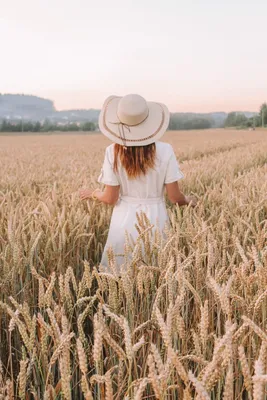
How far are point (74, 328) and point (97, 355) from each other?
0.97m

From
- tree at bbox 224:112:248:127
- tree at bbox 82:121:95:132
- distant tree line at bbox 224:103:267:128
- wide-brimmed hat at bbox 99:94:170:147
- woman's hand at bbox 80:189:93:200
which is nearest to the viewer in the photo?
wide-brimmed hat at bbox 99:94:170:147

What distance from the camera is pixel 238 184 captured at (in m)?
3.82

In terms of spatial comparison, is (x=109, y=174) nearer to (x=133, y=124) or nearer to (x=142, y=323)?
(x=133, y=124)

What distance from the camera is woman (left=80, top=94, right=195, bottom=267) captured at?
246 cm

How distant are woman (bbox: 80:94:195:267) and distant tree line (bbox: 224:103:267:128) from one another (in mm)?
73542

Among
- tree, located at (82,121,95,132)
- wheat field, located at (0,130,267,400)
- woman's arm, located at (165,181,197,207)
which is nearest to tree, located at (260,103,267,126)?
tree, located at (82,121,95,132)

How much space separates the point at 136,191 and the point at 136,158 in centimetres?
26

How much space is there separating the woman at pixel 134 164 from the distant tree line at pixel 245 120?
241ft

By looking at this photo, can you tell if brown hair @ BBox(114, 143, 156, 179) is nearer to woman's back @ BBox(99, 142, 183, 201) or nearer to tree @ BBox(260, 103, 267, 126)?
woman's back @ BBox(99, 142, 183, 201)

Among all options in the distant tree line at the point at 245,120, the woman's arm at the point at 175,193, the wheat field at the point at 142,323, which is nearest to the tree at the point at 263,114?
the distant tree line at the point at 245,120

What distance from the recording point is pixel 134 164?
8.34ft

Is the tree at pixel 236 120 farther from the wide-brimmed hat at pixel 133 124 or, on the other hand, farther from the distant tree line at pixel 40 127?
the wide-brimmed hat at pixel 133 124

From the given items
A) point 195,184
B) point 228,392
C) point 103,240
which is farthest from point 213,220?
point 228,392

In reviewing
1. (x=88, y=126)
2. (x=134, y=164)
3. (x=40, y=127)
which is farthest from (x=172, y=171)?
(x=40, y=127)
